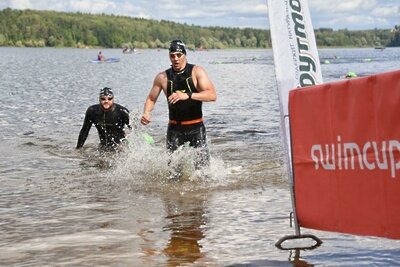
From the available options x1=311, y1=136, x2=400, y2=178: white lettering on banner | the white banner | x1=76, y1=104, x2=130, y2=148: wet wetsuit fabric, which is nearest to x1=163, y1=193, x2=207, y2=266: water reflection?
the white banner

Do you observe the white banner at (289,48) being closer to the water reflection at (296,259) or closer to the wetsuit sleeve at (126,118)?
the water reflection at (296,259)

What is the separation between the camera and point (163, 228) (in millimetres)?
7137

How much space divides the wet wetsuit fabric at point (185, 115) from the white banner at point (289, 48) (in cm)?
332

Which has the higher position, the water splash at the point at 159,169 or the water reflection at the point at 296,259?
the water splash at the point at 159,169

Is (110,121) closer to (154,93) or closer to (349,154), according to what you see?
(154,93)

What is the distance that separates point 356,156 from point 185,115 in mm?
4518

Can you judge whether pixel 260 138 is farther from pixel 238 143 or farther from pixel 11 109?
Result: pixel 11 109

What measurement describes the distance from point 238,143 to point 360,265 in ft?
35.1

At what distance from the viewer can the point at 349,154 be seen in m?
5.04

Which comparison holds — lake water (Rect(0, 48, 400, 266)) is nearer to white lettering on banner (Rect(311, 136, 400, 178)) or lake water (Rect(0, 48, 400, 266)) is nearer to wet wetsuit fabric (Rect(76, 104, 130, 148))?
wet wetsuit fabric (Rect(76, 104, 130, 148))

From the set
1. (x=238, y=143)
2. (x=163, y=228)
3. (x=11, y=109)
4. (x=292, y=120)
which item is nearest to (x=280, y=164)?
(x=238, y=143)

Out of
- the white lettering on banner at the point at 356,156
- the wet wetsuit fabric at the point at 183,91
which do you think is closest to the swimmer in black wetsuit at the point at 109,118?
the wet wetsuit fabric at the point at 183,91

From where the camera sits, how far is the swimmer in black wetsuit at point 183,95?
891cm

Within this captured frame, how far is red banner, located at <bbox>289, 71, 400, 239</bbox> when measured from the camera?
15.4 feet
